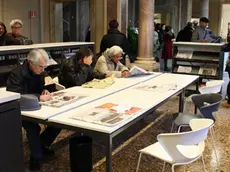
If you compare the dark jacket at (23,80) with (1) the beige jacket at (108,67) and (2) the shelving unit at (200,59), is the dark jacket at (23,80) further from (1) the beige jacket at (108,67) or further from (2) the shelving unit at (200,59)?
(2) the shelving unit at (200,59)

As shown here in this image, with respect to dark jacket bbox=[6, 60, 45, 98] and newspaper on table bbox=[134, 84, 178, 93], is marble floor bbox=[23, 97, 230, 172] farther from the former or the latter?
dark jacket bbox=[6, 60, 45, 98]

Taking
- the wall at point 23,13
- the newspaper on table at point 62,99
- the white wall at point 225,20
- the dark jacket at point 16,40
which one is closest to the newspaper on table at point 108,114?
the newspaper on table at point 62,99

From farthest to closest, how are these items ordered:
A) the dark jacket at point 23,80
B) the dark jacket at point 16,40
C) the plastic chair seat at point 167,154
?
the dark jacket at point 16,40 → the dark jacket at point 23,80 → the plastic chair seat at point 167,154

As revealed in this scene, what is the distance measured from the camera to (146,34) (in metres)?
7.82

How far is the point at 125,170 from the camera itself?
350 centimetres

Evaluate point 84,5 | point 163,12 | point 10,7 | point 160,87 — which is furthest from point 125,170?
→ point 163,12

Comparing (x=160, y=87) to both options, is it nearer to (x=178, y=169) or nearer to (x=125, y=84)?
(x=125, y=84)

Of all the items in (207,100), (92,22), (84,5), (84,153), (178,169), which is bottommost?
(178,169)

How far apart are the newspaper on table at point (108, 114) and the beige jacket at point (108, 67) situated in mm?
1693

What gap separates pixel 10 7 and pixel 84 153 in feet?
24.6

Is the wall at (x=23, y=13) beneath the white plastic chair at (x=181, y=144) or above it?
above

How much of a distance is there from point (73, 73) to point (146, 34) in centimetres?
396

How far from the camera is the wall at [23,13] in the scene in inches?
374

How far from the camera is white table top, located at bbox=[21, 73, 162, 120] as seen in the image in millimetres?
2826
